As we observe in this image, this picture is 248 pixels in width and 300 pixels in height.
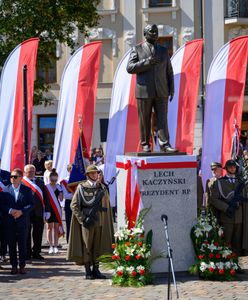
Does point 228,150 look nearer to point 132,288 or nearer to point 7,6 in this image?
point 132,288

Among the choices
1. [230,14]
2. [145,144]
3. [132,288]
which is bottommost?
[132,288]

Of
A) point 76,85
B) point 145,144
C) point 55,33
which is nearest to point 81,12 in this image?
point 55,33

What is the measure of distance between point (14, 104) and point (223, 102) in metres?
4.50

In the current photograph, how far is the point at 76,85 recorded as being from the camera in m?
19.2

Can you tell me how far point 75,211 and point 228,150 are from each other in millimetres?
5424

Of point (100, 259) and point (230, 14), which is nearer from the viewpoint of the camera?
point (100, 259)

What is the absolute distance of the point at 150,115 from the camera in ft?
44.7

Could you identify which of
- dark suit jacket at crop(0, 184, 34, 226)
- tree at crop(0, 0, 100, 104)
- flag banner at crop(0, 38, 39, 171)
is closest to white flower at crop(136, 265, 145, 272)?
dark suit jacket at crop(0, 184, 34, 226)

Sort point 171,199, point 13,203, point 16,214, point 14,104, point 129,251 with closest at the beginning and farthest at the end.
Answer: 1. point 129,251
2. point 171,199
3. point 16,214
4. point 13,203
5. point 14,104

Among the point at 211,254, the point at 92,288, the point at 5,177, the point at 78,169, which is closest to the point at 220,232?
the point at 211,254

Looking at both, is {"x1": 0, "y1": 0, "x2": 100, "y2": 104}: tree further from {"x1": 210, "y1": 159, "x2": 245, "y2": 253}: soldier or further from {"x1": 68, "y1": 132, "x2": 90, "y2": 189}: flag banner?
{"x1": 210, "y1": 159, "x2": 245, "y2": 253}: soldier

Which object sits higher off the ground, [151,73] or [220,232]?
[151,73]

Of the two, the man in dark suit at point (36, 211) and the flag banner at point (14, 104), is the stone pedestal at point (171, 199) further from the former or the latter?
the flag banner at point (14, 104)

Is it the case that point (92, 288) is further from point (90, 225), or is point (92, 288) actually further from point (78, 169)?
point (78, 169)
